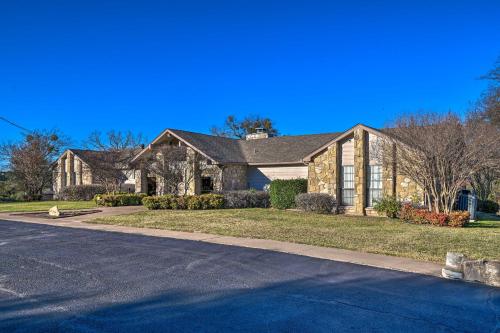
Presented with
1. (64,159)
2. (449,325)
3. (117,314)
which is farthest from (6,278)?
(64,159)

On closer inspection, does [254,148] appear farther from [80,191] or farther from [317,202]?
[80,191]

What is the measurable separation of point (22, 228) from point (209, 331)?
1287 centimetres

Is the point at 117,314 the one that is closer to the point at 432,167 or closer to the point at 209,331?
the point at 209,331

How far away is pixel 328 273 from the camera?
7.87 meters

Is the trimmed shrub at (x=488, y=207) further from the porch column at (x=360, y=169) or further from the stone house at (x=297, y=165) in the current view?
the porch column at (x=360, y=169)

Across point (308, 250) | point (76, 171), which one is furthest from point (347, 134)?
point (76, 171)

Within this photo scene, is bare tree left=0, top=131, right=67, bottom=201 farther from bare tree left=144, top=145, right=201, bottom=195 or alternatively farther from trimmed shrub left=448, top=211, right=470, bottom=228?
trimmed shrub left=448, top=211, right=470, bottom=228

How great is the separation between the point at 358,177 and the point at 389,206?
8.30 ft

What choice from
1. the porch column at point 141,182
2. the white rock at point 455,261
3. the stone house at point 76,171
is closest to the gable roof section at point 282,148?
the porch column at point 141,182

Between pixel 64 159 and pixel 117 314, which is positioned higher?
pixel 64 159

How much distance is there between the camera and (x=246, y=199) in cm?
2362

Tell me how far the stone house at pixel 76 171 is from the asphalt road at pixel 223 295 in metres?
27.7

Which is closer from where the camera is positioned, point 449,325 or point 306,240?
point 449,325

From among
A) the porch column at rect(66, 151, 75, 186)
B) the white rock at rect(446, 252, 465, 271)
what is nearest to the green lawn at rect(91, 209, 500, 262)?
the white rock at rect(446, 252, 465, 271)
